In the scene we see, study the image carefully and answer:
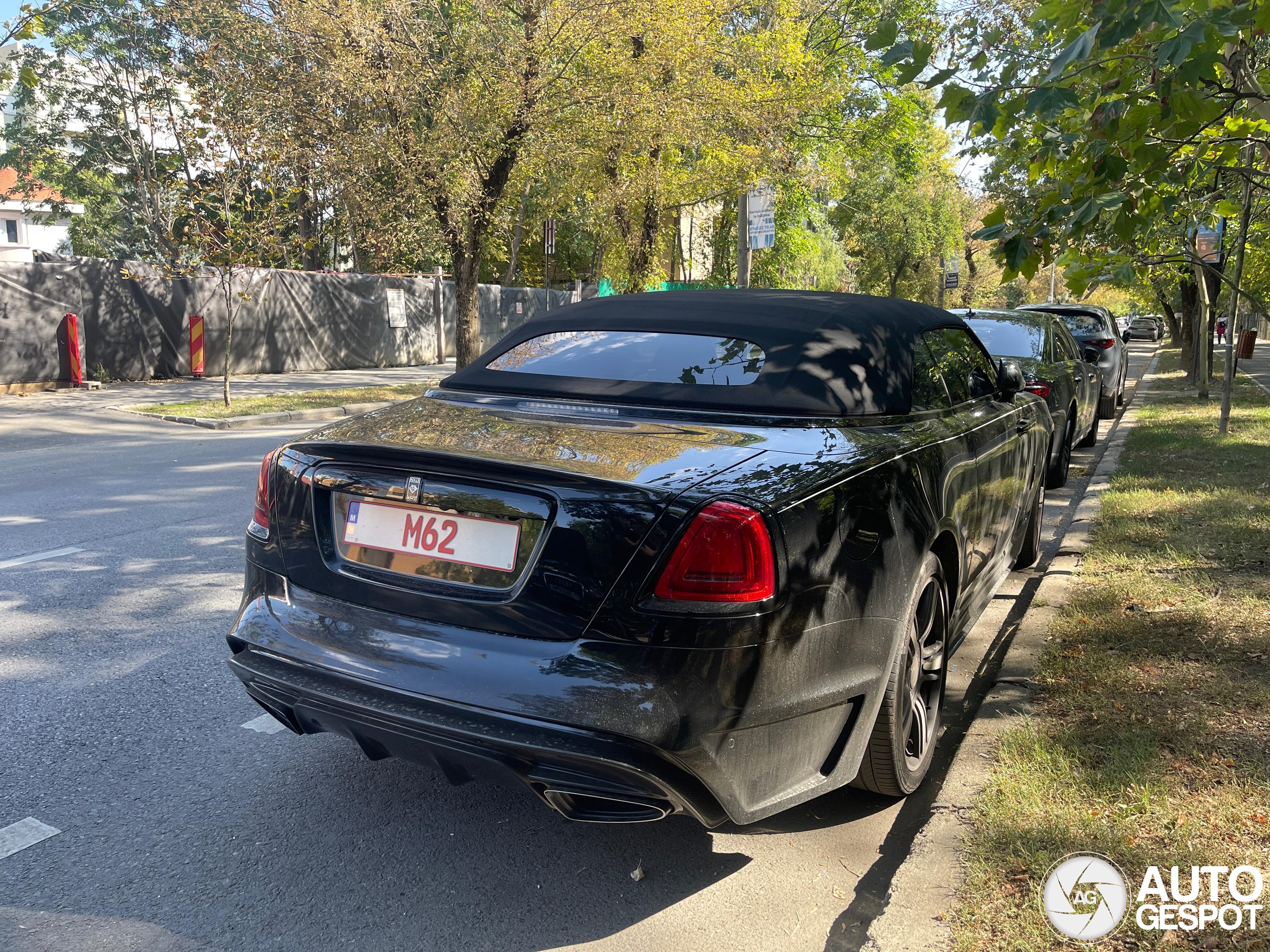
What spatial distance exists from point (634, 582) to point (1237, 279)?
28.6 feet

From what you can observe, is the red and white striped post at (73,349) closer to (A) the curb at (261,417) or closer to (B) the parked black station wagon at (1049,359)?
(A) the curb at (261,417)

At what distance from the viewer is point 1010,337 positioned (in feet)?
29.0

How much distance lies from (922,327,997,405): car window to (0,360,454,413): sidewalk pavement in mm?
13419

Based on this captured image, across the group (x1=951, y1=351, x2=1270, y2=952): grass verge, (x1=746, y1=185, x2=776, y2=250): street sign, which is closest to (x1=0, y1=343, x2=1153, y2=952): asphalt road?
(x1=951, y1=351, x2=1270, y2=952): grass verge

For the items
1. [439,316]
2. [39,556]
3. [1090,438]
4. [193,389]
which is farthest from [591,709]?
[439,316]

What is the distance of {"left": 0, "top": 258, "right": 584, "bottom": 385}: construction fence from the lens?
635 inches

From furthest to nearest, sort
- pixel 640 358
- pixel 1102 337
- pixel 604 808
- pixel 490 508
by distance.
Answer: pixel 1102 337 < pixel 640 358 < pixel 490 508 < pixel 604 808

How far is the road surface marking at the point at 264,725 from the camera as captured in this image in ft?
12.0

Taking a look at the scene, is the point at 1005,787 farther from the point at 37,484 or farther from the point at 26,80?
the point at 26,80

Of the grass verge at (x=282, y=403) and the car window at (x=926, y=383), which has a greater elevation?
the car window at (x=926, y=383)

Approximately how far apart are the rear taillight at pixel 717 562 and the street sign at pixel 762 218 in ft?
46.4

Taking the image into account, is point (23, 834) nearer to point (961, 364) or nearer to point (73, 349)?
point (961, 364)

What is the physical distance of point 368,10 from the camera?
53.2ft

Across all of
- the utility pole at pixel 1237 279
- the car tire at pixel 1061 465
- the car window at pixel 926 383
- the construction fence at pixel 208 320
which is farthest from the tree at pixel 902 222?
the car window at pixel 926 383
